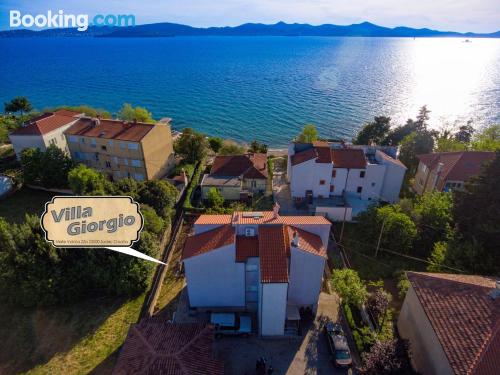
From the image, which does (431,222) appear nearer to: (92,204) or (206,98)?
(92,204)

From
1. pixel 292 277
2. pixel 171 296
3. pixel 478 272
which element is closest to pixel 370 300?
pixel 292 277

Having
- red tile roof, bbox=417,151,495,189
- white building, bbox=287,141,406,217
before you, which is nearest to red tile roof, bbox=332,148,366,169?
white building, bbox=287,141,406,217

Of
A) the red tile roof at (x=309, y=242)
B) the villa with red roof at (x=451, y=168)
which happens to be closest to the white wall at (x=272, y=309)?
the red tile roof at (x=309, y=242)

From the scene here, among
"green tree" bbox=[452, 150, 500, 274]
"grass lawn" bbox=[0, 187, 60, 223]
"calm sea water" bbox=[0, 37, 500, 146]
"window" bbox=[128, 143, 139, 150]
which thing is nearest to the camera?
"green tree" bbox=[452, 150, 500, 274]

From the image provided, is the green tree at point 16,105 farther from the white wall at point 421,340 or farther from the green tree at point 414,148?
the white wall at point 421,340

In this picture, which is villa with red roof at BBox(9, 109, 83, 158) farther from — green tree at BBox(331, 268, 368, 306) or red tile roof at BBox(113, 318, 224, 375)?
green tree at BBox(331, 268, 368, 306)

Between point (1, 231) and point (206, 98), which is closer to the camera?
point (1, 231)
